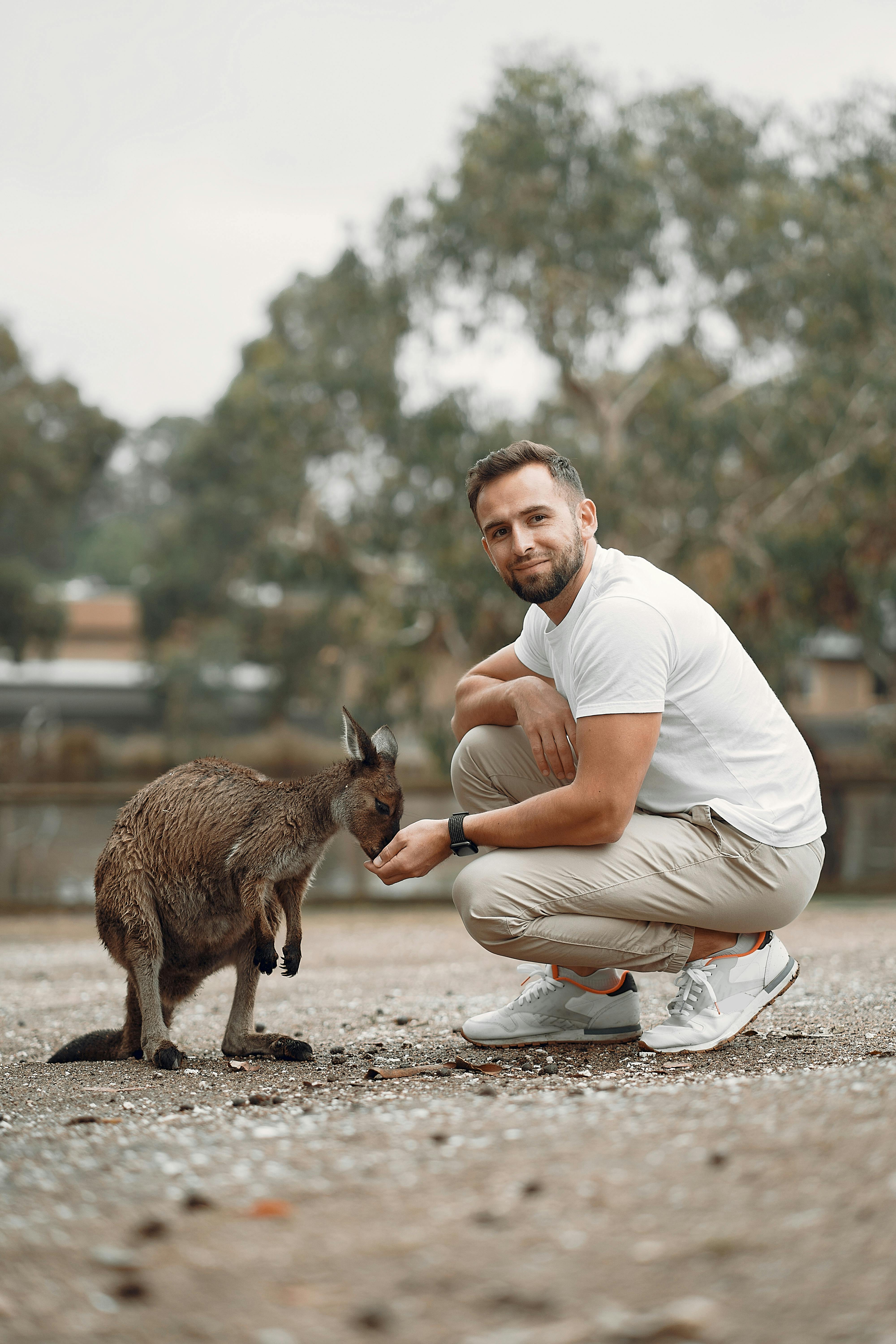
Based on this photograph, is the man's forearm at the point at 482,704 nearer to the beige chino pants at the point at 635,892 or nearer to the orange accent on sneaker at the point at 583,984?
the beige chino pants at the point at 635,892

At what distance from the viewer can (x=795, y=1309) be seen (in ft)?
4.85

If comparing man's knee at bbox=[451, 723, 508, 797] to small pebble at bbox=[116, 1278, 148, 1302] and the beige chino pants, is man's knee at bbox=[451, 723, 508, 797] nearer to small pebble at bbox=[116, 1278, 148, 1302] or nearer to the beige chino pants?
the beige chino pants

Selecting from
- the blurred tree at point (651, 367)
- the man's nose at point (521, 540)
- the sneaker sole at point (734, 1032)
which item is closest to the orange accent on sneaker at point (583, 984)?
the sneaker sole at point (734, 1032)

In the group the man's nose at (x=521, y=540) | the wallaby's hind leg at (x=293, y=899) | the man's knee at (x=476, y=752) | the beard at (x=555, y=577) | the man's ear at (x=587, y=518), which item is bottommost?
the wallaby's hind leg at (x=293, y=899)

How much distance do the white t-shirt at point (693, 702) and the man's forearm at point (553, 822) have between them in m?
0.20

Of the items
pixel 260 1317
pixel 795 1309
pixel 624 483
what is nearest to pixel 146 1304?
pixel 260 1317

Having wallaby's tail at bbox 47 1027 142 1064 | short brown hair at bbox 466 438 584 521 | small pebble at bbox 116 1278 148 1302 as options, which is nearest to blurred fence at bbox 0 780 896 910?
wallaby's tail at bbox 47 1027 142 1064

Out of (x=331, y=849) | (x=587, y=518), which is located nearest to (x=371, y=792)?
(x=587, y=518)

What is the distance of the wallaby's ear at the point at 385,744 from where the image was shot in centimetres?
374

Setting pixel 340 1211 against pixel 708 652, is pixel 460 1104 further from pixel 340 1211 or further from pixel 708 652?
→ pixel 708 652

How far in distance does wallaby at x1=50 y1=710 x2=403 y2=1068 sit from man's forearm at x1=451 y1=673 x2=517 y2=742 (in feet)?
0.82

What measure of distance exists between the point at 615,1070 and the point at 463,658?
12317mm

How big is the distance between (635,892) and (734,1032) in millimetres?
412

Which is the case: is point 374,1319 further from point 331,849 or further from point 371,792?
point 331,849
